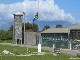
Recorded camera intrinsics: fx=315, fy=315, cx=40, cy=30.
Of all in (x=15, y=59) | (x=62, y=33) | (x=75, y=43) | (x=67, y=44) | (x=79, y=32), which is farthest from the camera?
(x=62, y=33)

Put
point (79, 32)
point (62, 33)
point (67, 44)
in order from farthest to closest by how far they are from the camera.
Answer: point (62, 33) < point (79, 32) < point (67, 44)

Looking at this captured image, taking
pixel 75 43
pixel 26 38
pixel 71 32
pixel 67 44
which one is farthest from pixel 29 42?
pixel 75 43

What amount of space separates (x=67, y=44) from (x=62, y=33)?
16.6 m

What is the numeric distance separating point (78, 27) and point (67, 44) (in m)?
7.95

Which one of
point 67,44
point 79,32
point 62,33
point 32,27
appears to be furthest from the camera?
point 32,27

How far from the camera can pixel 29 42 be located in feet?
277

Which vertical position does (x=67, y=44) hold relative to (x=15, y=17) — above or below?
below

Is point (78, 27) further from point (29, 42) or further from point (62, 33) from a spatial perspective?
point (29, 42)

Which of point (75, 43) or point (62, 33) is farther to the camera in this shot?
point (62, 33)

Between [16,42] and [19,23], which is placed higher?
[19,23]

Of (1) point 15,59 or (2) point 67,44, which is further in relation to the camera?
(2) point 67,44

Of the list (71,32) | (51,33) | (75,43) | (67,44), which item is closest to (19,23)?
(51,33)

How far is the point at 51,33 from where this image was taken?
84.9 metres

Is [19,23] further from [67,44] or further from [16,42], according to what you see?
[67,44]
